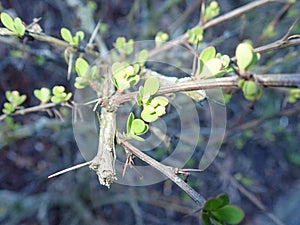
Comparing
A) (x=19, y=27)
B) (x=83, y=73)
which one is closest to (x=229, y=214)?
(x=83, y=73)

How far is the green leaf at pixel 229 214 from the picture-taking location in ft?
1.61

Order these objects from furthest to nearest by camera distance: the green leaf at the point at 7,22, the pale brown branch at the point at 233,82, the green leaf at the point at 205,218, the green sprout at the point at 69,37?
the green sprout at the point at 69,37, the green leaf at the point at 7,22, the green leaf at the point at 205,218, the pale brown branch at the point at 233,82

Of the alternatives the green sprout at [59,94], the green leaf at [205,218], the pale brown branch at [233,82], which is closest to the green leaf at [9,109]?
the green sprout at [59,94]

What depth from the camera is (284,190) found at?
91.6 inches

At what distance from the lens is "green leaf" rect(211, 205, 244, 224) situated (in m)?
0.49

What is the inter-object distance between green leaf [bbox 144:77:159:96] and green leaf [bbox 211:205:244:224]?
188 millimetres

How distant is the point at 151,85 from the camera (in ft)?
1.71

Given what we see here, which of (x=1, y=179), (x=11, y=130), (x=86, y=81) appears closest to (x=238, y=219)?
(x=86, y=81)

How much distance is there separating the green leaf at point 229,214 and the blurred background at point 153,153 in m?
0.87

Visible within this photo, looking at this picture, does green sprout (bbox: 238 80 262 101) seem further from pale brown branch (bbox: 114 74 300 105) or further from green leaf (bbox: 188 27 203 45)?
green leaf (bbox: 188 27 203 45)

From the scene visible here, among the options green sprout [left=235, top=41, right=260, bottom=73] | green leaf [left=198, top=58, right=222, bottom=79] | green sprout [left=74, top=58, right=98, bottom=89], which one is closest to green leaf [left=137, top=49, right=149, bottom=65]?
green sprout [left=74, top=58, right=98, bottom=89]

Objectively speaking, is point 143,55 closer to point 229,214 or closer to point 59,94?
point 59,94

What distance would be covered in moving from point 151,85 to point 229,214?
0.68 ft

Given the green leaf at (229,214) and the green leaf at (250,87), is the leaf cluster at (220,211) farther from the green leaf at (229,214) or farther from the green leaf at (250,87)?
the green leaf at (250,87)
